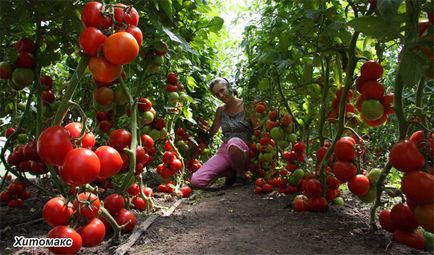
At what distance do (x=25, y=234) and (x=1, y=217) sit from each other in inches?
16.0

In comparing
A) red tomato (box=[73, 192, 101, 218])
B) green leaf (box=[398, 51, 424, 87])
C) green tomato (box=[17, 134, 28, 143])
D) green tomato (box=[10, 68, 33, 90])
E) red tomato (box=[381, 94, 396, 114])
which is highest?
green tomato (box=[10, 68, 33, 90])

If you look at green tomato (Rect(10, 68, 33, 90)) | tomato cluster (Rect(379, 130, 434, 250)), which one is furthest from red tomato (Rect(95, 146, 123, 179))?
tomato cluster (Rect(379, 130, 434, 250))

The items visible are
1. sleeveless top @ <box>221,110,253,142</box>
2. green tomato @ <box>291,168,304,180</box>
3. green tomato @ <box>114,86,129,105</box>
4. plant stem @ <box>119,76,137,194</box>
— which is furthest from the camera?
sleeveless top @ <box>221,110,253,142</box>

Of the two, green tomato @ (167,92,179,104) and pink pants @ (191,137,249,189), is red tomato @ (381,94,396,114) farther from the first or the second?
pink pants @ (191,137,249,189)

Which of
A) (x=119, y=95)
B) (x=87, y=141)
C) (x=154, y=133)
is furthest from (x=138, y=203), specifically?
(x=87, y=141)

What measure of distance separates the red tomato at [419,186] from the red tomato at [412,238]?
0.22 metres

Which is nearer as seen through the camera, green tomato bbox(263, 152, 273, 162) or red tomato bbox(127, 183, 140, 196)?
red tomato bbox(127, 183, 140, 196)

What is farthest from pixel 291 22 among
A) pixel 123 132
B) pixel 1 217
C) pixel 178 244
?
pixel 1 217

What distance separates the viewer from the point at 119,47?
88cm

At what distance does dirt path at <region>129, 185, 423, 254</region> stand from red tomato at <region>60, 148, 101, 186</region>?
59 centimetres

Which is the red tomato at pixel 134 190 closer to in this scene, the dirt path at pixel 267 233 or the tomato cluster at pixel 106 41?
the dirt path at pixel 267 233

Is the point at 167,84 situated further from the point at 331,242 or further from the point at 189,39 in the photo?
the point at 331,242

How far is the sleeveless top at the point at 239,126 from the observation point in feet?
13.1

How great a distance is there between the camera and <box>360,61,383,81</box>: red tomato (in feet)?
4.25
